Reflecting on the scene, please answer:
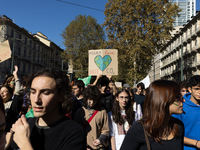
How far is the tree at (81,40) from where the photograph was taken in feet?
102

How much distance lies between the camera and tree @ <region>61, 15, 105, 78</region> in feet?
102

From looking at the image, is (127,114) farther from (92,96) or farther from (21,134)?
(21,134)

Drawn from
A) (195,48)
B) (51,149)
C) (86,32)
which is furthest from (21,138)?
(195,48)

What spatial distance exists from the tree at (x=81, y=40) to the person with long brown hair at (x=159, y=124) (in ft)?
94.8

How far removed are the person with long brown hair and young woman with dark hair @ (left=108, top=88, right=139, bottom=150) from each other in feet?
5.54

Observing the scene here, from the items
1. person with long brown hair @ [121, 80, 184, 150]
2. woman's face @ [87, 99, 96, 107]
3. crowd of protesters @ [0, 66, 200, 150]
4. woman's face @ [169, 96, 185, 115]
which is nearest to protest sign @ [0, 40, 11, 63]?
woman's face @ [87, 99, 96, 107]

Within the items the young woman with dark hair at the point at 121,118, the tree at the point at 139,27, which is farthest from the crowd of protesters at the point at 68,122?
the tree at the point at 139,27

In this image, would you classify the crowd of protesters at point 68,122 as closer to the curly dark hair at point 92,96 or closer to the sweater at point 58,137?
the sweater at point 58,137

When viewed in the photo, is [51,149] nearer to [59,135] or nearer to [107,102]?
[59,135]

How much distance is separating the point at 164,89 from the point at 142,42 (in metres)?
17.2

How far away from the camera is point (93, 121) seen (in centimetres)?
358

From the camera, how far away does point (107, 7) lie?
20.4m

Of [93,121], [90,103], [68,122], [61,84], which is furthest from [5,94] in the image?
[68,122]

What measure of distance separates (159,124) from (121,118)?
1.87m
